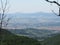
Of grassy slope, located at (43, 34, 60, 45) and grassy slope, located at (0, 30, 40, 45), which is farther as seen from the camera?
grassy slope, located at (43, 34, 60, 45)

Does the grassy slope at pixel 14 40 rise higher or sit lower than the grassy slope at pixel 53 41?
higher

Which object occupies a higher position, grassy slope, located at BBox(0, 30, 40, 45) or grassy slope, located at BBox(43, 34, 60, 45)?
grassy slope, located at BBox(0, 30, 40, 45)

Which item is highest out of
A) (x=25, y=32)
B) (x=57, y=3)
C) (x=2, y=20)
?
(x=57, y=3)

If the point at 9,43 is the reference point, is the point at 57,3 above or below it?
above

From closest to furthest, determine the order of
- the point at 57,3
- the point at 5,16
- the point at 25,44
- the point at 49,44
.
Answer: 1. the point at 57,3
2. the point at 5,16
3. the point at 25,44
4. the point at 49,44

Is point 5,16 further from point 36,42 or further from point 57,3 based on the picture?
point 36,42

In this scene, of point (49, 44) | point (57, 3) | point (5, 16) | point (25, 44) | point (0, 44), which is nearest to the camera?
point (57, 3)

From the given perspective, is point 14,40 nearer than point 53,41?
Yes

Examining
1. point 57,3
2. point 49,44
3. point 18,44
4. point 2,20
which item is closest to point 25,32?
point 49,44

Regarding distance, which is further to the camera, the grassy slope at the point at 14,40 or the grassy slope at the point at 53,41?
the grassy slope at the point at 53,41

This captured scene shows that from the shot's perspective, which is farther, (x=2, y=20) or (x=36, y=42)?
(x=36, y=42)

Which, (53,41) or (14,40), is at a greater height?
(14,40)
